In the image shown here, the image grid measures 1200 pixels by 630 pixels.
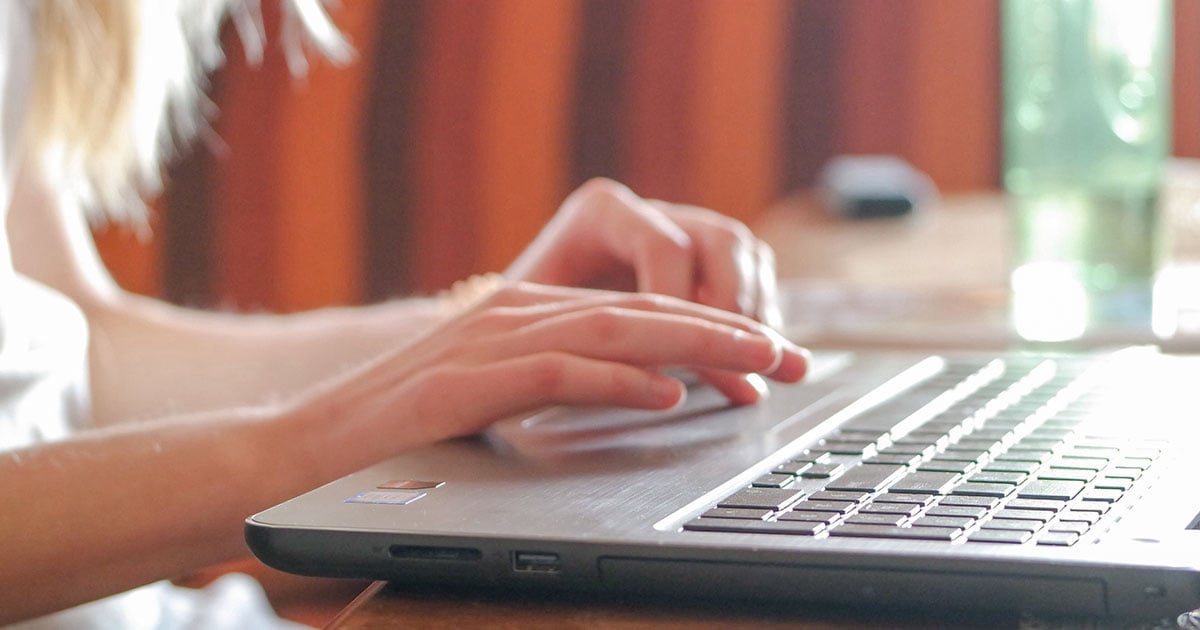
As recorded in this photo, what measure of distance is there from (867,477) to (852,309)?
24.6 inches

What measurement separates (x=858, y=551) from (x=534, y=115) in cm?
169

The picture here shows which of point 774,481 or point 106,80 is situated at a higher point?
point 106,80

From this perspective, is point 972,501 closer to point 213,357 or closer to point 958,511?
point 958,511

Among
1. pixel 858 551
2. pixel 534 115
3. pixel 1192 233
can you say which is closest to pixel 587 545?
pixel 858 551

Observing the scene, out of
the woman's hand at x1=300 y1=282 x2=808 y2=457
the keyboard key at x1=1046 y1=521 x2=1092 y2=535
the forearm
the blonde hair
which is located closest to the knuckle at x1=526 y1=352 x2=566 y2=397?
the woman's hand at x1=300 y1=282 x2=808 y2=457

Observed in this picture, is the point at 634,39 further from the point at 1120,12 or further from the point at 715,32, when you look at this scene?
the point at 1120,12

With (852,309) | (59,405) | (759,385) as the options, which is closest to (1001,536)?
(759,385)

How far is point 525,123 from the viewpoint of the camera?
198 cm

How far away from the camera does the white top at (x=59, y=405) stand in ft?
2.18

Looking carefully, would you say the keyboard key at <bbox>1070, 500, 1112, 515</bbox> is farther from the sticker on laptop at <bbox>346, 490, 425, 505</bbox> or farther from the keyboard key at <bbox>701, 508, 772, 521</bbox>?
the sticker on laptop at <bbox>346, 490, 425, 505</bbox>

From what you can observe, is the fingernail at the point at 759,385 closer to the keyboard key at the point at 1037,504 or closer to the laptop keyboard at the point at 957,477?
the laptop keyboard at the point at 957,477

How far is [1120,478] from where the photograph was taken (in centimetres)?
40

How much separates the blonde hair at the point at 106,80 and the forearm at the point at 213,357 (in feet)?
0.45

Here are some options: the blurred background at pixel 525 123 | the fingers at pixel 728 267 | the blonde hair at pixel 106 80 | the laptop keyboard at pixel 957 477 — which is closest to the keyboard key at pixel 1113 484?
the laptop keyboard at pixel 957 477
